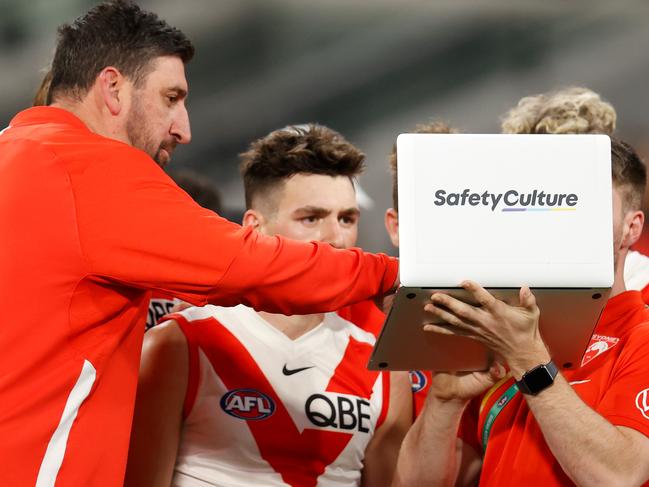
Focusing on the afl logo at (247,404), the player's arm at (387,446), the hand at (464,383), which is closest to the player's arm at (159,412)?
the afl logo at (247,404)

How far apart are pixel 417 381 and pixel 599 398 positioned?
76 cm

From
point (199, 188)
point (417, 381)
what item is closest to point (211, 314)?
point (417, 381)

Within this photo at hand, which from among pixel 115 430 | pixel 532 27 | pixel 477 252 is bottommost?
pixel 115 430

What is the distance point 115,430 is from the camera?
1.87 m

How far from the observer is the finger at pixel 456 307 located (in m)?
1.66

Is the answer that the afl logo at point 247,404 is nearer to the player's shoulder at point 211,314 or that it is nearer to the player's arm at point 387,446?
the player's shoulder at point 211,314

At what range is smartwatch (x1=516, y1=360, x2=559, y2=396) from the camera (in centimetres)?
183

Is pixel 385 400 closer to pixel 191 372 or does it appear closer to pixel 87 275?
pixel 191 372

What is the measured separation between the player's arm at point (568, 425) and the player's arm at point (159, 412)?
2.82 ft

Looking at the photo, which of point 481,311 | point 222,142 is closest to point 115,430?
point 481,311

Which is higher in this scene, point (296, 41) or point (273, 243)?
point (296, 41)

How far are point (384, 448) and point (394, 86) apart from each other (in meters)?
2.76

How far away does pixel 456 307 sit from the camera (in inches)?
65.9

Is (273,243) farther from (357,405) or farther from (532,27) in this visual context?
(532,27)
